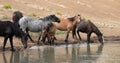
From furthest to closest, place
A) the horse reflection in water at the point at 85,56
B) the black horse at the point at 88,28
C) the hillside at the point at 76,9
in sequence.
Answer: the hillside at the point at 76,9 → the black horse at the point at 88,28 → the horse reflection in water at the point at 85,56

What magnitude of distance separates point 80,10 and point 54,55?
2240 cm

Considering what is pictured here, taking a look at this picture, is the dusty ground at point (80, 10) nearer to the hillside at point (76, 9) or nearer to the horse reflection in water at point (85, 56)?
the hillside at point (76, 9)

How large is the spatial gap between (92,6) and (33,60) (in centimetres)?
2897

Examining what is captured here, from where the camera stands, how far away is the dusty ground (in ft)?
96.4

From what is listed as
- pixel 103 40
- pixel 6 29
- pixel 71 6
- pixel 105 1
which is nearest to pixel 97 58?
pixel 6 29

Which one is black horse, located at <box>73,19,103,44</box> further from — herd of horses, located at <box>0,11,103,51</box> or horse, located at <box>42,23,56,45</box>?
horse, located at <box>42,23,56,45</box>

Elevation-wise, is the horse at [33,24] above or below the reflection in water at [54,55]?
above

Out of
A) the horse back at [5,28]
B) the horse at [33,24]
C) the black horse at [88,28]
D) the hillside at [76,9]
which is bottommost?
the hillside at [76,9]

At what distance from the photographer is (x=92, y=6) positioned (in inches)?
1816

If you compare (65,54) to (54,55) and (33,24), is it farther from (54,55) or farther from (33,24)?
(33,24)

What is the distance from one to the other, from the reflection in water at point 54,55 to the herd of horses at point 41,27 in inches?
37.6

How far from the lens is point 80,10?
1633 inches

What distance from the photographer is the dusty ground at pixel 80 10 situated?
96.4 feet

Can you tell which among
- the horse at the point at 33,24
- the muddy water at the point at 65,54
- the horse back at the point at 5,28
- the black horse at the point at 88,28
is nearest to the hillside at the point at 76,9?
the black horse at the point at 88,28
